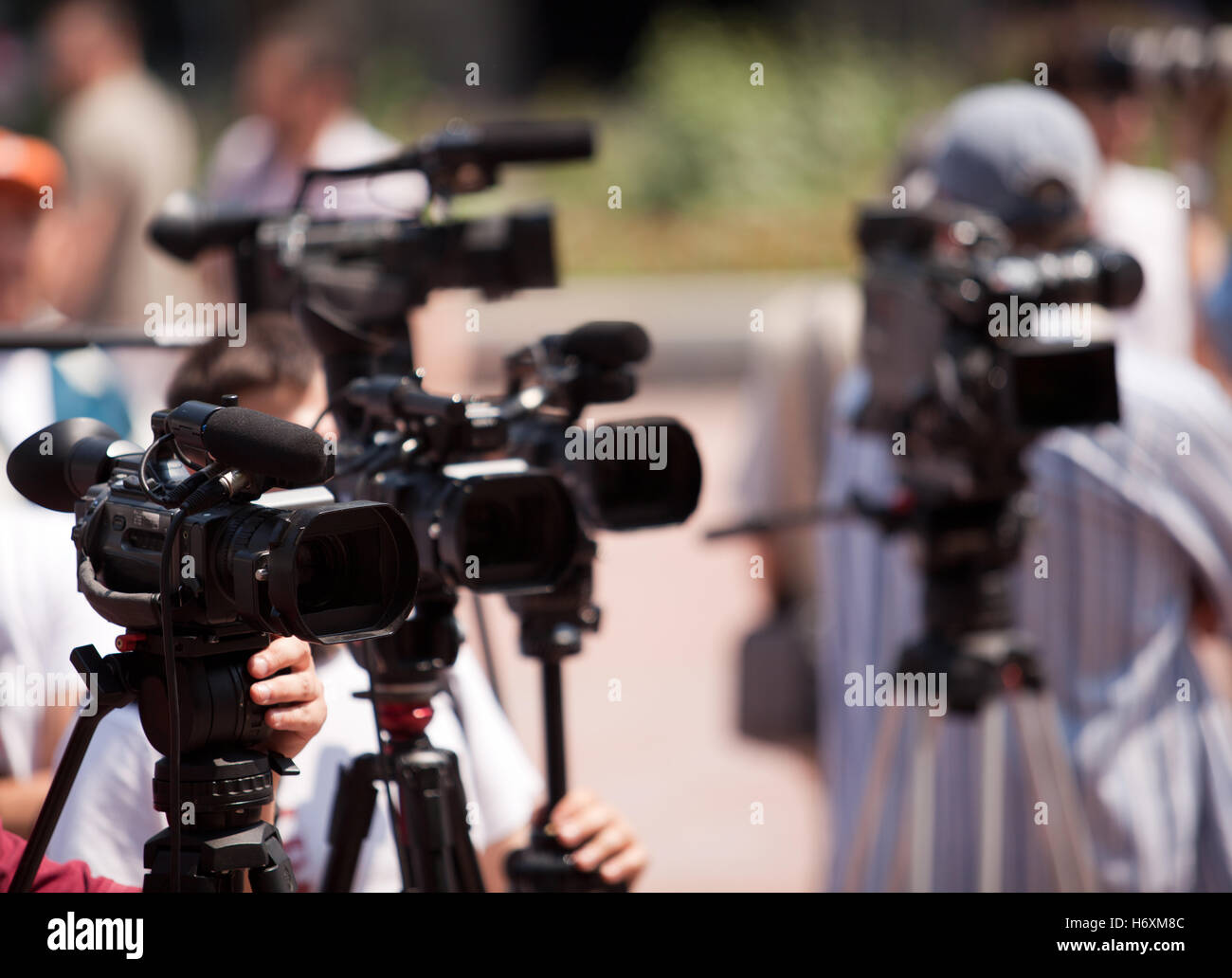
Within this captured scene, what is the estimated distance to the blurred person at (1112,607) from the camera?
279 cm

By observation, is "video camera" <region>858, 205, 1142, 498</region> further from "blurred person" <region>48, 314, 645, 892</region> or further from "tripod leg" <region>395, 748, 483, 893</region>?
"tripod leg" <region>395, 748, 483, 893</region>

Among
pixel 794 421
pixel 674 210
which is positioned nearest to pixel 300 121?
pixel 794 421

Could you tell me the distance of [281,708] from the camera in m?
1.50

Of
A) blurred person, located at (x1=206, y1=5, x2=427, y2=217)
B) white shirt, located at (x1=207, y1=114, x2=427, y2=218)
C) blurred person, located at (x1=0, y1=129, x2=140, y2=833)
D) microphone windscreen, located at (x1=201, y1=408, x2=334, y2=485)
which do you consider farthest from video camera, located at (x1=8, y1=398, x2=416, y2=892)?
blurred person, located at (x1=206, y1=5, x2=427, y2=217)

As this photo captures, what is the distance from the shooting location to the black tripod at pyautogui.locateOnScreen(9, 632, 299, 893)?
4.76 ft

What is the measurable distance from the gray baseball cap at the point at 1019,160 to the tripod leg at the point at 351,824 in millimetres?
1604

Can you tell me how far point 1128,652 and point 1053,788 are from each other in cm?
30

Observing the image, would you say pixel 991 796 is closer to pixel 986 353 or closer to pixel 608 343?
pixel 986 353

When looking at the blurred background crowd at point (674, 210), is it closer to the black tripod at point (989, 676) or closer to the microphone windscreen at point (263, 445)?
the black tripod at point (989, 676)

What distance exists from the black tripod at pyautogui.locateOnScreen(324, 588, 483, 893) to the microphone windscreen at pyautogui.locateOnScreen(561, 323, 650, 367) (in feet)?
1.06
